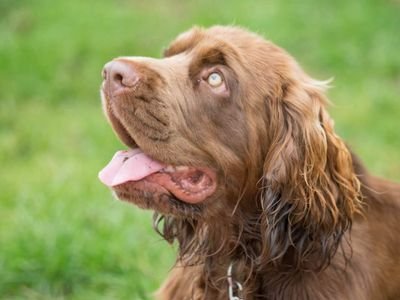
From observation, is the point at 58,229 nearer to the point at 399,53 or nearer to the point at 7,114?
the point at 7,114

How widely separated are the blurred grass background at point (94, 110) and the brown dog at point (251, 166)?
1321 mm

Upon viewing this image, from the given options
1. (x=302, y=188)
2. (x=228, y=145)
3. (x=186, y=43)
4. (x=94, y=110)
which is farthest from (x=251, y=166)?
(x=94, y=110)

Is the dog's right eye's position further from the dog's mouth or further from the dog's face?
the dog's mouth

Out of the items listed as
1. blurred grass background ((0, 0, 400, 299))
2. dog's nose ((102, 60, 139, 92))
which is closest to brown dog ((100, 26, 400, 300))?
dog's nose ((102, 60, 139, 92))

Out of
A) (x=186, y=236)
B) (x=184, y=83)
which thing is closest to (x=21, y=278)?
(x=186, y=236)

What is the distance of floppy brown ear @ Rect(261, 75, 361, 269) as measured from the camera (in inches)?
Result: 154

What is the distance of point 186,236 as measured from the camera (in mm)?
4320

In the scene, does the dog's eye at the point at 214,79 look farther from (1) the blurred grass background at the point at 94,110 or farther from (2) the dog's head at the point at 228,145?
(1) the blurred grass background at the point at 94,110

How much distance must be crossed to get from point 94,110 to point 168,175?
4500 mm

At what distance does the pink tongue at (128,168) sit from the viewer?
153 inches

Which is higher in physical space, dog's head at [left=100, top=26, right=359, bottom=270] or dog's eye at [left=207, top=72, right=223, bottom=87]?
dog's eye at [left=207, top=72, right=223, bottom=87]

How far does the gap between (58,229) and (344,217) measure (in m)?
2.11

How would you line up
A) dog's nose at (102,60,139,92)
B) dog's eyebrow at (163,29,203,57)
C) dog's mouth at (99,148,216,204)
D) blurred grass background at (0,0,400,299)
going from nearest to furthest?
dog's nose at (102,60,139,92) → dog's mouth at (99,148,216,204) → dog's eyebrow at (163,29,203,57) → blurred grass background at (0,0,400,299)

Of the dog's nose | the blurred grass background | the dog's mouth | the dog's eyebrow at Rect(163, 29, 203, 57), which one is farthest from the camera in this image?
the blurred grass background
